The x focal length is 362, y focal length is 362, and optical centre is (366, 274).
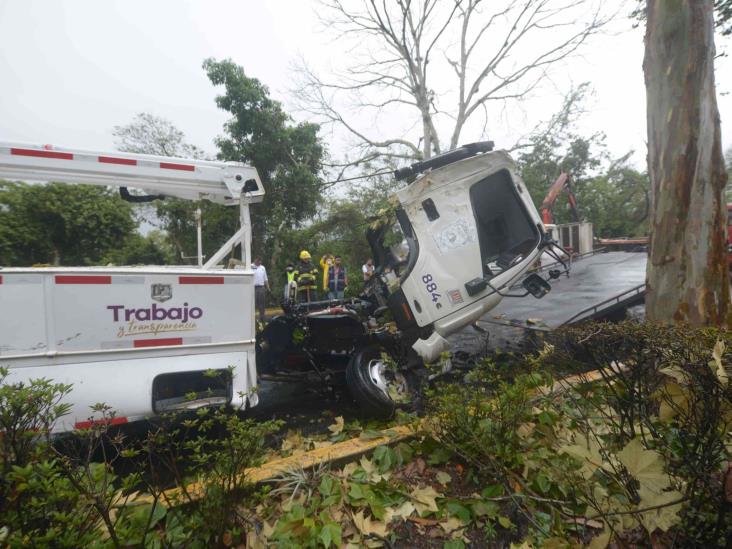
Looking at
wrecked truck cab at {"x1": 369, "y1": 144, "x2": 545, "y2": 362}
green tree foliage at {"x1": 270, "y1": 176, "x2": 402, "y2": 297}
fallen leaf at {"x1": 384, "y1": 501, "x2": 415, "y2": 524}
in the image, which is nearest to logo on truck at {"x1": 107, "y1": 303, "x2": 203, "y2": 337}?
fallen leaf at {"x1": 384, "y1": 501, "x2": 415, "y2": 524}

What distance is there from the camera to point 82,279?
2377mm

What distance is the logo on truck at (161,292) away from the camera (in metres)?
2.58

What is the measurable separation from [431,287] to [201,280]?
89.7 inches

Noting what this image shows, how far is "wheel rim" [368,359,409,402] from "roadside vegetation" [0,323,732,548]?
0.98 m

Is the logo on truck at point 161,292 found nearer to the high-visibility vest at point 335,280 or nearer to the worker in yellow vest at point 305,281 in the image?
the worker in yellow vest at point 305,281

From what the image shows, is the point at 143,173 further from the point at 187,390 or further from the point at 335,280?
the point at 335,280

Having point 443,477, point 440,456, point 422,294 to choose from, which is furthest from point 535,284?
point 443,477

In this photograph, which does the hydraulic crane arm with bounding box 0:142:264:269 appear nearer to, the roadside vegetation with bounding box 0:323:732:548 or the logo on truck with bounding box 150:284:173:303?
the logo on truck with bounding box 150:284:173:303

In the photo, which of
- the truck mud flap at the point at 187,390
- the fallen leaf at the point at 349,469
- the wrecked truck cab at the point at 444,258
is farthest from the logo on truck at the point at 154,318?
the wrecked truck cab at the point at 444,258

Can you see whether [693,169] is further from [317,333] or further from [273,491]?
[273,491]

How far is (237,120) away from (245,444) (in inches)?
515

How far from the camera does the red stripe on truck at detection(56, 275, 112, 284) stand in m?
2.33

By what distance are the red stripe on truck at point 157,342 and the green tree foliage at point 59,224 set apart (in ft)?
25.0

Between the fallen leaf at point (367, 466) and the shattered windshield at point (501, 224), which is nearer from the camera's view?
the fallen leaf at point (367, 466)
